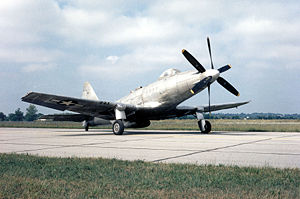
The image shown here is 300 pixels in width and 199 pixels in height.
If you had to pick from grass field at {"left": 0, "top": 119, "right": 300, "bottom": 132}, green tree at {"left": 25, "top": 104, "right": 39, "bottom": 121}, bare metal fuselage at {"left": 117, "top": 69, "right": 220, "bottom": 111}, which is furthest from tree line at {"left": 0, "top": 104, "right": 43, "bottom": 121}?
bare metal fuselage at {"left": 117, "top": 69, "right": 220, "bottom": 111}

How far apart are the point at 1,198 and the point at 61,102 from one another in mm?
15231

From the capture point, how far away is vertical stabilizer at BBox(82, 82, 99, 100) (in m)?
26.2

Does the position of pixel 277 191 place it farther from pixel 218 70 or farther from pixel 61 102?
pixel 61 102

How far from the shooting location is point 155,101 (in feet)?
66.7

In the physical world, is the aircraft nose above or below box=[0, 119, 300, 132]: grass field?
above

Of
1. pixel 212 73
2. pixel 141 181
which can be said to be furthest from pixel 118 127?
pixel 141 181

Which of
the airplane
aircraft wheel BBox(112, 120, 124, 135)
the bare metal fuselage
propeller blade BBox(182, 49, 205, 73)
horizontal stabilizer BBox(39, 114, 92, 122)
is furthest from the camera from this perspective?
horizontal stabilizer BBox(39, 114, 92, 122)

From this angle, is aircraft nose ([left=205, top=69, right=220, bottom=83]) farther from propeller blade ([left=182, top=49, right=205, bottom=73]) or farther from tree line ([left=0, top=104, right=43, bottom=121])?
tree line ([left=0, top=104, right=43, bottom=121])

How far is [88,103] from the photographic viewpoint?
1923 cm

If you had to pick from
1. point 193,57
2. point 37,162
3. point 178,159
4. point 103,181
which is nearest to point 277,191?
point 103,181

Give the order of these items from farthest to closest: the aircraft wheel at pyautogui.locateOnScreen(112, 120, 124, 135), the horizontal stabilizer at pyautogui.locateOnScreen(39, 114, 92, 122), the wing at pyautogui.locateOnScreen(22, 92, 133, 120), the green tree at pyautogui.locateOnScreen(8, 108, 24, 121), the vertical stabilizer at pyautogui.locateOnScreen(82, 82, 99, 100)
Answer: the green tree at pyautogui.locateOnScreen(8, 108, 24, 121), the vertical stabilizer at pyautogui.locateOnScreen(82, 82, 99, 100), the horizontal stabilizer at pyautogui.locateOnScreen(39, 114, 92, 122), the aircraft wheel at pyautogui.locateOnScreen(112, 120, 124, 135), the wing at pyautogui.locateOnScreen(22, 92, 133, 120)

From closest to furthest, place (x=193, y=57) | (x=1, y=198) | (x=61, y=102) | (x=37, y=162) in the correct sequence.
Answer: (x=1, y=198)
(x=37, y=162)
(x=193, y=57)
(x=61, y=102)

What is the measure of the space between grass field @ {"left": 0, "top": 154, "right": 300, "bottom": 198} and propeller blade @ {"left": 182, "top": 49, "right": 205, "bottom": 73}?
11921mm

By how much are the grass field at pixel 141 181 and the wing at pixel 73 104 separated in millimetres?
11124
